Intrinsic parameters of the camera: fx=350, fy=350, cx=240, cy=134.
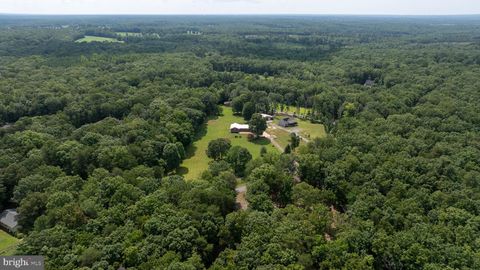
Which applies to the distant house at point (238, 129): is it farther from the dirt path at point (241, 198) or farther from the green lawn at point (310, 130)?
the dirt path at point (241, 198)

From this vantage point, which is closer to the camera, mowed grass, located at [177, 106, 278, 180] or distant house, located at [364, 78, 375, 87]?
mowed grass, located at [177, 106, 278, 180]

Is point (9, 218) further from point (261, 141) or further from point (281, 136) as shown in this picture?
point (281, 136)

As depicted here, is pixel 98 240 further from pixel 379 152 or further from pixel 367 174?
pixel 379 152

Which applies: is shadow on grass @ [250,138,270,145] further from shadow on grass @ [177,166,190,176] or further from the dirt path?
the dirt path

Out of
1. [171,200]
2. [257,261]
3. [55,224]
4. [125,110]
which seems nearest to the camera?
[257,261]

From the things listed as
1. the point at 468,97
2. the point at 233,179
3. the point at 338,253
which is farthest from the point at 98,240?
the point at 468,97

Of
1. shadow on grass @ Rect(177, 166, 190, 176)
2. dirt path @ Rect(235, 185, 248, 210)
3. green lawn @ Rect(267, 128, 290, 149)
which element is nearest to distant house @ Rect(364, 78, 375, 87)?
green lawn @ Rect(267, 128, 290, 149)

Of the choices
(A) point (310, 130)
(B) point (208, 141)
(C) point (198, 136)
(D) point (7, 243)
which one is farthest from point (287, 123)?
(D) point (7, 243)

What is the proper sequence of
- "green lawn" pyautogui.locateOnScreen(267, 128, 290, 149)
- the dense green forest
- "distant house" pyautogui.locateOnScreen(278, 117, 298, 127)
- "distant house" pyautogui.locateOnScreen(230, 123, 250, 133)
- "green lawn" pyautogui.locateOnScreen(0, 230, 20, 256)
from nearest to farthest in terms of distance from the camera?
the dense green forest < "green lawn" pyautogui.locateOnScreen(0, 230, 20, 256) < "green lawn" pyautogui.locateOnScreen(267, 128, 290, 149) < "distant house" pyautogui.locateOnScreen(230, 123, 250, 133) < "distant house" pyautogui.locateOnScreen(278, 117, 298, 127)
